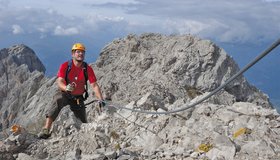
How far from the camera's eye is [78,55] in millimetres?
13375

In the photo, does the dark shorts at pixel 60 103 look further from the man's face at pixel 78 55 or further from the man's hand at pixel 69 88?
the man's face at pixel 78 55

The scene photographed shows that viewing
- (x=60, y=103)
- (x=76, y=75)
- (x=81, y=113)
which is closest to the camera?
(x=76, y=75)

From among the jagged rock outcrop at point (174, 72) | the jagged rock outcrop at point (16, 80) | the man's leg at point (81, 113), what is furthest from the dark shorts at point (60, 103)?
the jagged rock outcrop at point (16, 80)

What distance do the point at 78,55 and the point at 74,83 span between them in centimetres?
118

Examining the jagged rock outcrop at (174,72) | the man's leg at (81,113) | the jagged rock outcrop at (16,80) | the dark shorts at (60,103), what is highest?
the dark shorts at (60,103)

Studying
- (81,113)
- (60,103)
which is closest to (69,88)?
(60,103)

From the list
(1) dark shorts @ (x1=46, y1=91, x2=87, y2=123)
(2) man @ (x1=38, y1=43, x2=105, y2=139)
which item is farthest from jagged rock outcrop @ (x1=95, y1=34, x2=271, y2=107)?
(2) man @ (x1=38, y1=43, x2=105, y2=139)

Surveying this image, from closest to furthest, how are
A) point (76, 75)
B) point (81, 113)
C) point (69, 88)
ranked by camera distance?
1. point (69, 88)
2. point (76, 75)
3. point (81, 113)

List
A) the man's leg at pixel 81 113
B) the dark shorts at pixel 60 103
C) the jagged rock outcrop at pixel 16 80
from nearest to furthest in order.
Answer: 1. the dark shorts at pixel 60 103
2. the man's leg at pixel 81 113
3. the jagged rock outcrop at pixel 16 80

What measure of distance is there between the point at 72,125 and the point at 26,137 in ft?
6.94

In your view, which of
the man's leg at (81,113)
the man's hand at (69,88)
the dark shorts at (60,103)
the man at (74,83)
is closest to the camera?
the man's hand at (69,88)

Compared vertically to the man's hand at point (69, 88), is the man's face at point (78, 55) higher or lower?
higher

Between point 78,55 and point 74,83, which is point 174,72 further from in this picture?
point 78,55

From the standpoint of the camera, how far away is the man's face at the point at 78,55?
13.4 m
